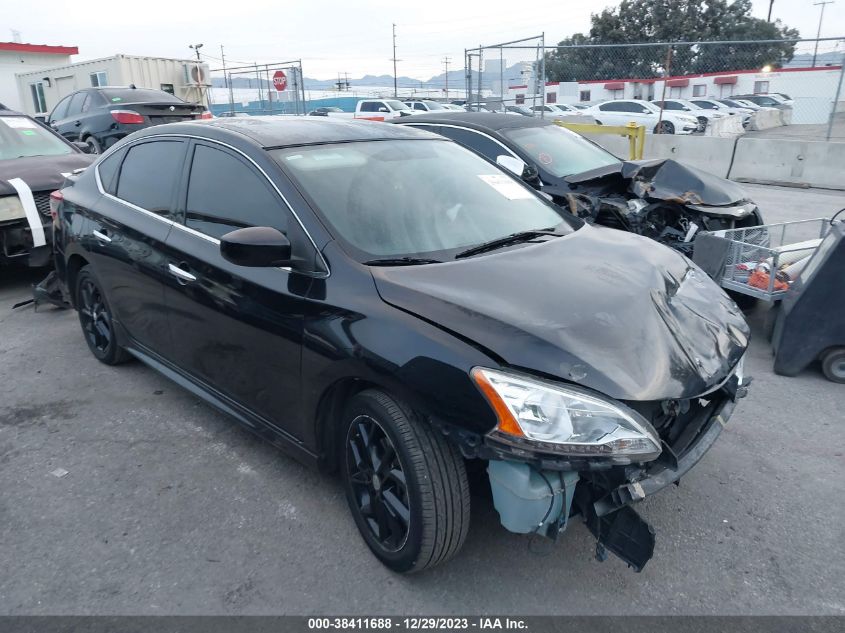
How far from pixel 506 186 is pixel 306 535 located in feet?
6.74

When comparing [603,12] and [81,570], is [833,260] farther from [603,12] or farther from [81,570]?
[603,12]

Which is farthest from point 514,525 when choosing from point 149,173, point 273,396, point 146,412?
point 149,173

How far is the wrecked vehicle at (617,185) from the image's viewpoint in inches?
228

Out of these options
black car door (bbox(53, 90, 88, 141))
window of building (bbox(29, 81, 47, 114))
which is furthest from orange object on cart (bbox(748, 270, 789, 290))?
window of building (bbox(29, 81, 47, 114))

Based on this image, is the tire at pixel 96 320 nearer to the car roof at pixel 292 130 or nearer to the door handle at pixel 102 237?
the door handle at pixel 102 237

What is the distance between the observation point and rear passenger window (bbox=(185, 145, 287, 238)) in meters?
2.93

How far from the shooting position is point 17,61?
29.8 metres

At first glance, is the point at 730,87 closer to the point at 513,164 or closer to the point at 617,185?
the point at 617,185

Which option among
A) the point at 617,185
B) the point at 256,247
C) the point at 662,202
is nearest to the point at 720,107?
the point at 617,185

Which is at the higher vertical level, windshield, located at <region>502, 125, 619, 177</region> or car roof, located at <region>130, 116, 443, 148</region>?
car roof, located at <region>130, 116, 443, 148</region>

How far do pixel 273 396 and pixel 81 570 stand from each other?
1.01 metres

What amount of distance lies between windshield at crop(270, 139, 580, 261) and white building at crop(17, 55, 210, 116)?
18.9 metres

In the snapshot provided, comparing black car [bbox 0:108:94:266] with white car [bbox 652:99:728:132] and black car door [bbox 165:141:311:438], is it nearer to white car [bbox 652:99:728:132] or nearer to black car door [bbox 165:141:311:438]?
black car door [bbox 165:141:311:438]

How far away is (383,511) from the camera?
8.30 feet
